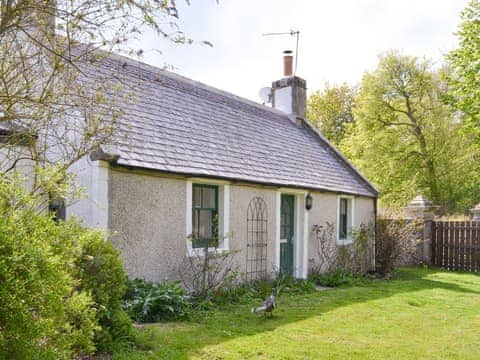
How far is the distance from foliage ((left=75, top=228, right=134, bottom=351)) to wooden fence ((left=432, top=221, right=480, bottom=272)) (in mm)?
14209

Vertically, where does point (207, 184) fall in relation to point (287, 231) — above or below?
above

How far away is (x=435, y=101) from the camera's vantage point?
99.3ft

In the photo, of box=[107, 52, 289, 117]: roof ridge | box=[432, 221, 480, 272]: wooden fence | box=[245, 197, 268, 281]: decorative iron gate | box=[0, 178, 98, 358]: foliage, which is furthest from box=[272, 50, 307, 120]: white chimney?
box=[0, 178, 98, 358]: foliage

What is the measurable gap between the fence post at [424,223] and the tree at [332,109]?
2422 centimetres

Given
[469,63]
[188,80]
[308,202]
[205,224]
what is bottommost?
[205,224]

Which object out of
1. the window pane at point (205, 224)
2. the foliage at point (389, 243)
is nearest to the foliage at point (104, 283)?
the window pane at point (205, 224)

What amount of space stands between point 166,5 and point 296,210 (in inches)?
349

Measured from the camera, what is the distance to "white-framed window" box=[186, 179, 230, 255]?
9105mm

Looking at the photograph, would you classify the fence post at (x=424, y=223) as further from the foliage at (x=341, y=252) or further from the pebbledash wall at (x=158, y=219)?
the pebbledash wall at (x=158, y=219)

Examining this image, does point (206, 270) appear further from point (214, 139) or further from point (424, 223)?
point (424, 223)

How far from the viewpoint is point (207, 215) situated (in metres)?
9.74

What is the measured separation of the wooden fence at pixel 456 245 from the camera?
16.4 m

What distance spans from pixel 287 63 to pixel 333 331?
476 inches

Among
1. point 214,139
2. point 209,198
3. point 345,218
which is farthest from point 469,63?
point 209,198
